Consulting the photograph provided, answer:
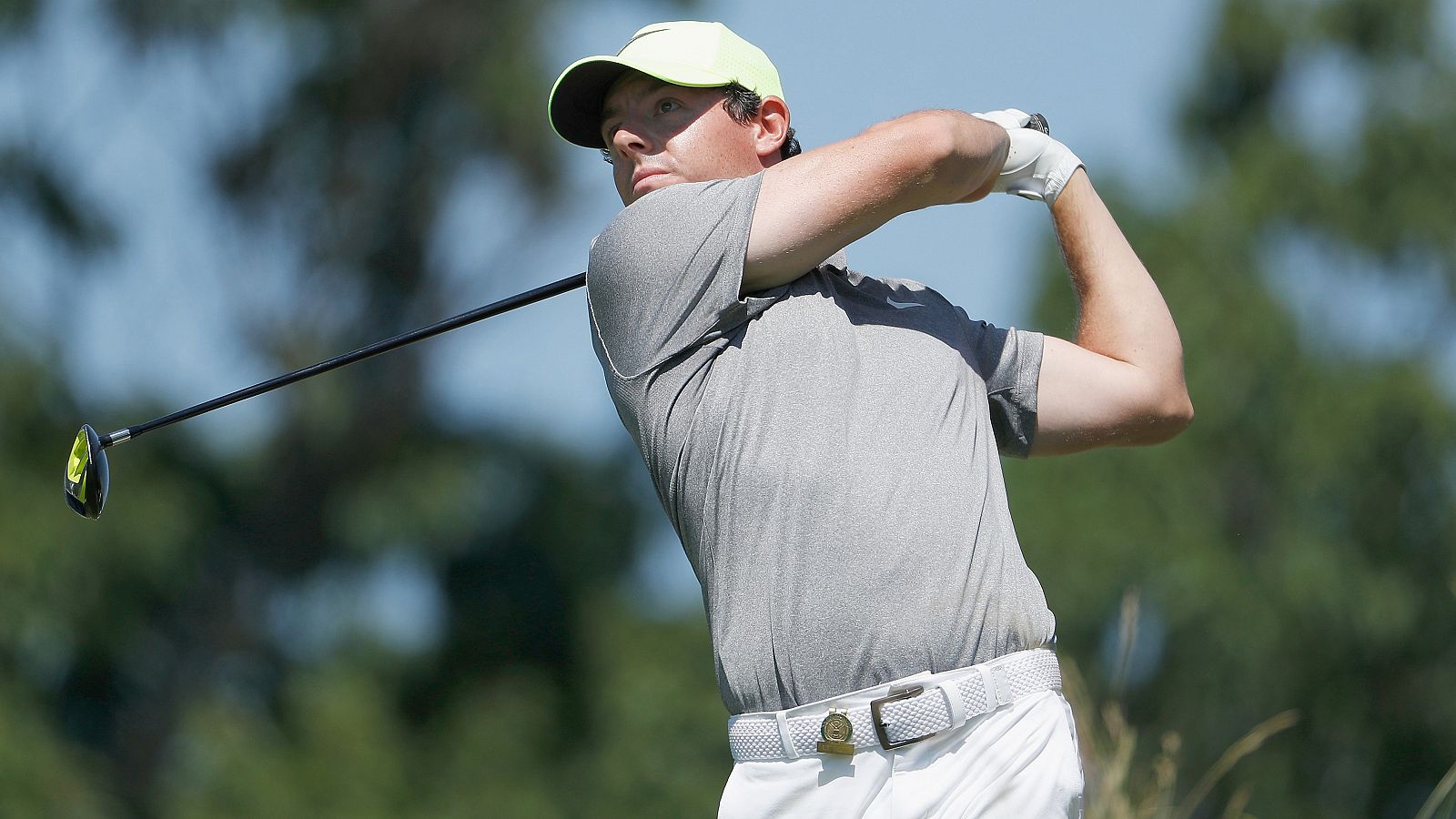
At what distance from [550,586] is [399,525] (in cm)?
175

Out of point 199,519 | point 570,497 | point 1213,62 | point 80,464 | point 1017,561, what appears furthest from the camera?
point 1213,62

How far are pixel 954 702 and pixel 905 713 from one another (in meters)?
0.06

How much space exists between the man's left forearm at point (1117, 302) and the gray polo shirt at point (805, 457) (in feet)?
1.12

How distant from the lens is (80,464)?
3.77m

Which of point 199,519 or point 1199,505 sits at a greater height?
point 199,519

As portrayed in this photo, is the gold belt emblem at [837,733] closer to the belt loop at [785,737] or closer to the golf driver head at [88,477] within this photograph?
the belt loop at [785,737]

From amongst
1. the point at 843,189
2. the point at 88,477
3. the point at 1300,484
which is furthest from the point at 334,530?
the point at 843,189

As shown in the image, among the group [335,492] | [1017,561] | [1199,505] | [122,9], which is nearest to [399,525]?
[335,492]

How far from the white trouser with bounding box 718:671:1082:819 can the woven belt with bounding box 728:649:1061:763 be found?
0.5 inches

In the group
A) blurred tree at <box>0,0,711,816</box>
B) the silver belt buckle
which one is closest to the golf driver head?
the silver belt buckle

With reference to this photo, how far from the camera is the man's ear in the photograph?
3180 millimetres

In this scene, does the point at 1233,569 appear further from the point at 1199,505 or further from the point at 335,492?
the point at 335,492

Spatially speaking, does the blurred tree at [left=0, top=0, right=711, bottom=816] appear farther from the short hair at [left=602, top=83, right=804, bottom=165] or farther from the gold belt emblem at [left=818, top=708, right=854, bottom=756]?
the gold belt emblem at [left=818, top=708, right=854, bottom=756]

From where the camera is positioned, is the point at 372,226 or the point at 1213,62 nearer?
the point at 372,226
